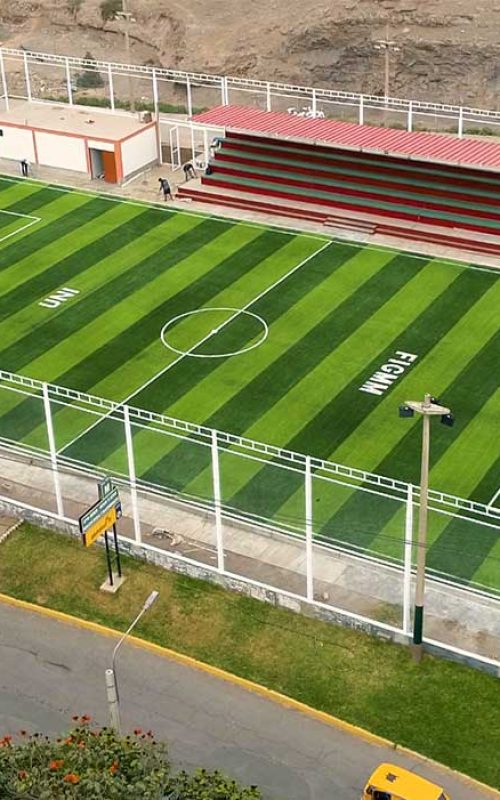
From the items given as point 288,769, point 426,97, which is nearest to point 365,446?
point 288,769

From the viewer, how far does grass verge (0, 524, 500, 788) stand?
2909 cm

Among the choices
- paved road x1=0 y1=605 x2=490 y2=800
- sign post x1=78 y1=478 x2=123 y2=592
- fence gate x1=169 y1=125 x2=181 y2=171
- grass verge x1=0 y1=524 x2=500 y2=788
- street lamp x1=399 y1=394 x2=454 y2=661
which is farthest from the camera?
fence gate x1=169 y1=125 x2=181 y2=171

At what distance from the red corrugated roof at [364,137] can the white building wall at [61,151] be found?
700 cm

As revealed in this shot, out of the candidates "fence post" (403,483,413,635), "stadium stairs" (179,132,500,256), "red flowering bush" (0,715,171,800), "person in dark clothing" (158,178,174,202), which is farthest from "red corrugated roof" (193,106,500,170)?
"red flowering bush" (0,715,171,800)

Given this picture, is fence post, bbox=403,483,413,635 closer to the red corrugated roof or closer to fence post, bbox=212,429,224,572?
fence post, bbox=212,429,224,572

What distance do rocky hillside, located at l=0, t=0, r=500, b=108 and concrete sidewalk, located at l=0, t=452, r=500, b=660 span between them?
53.4 metres

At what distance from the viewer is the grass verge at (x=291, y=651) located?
95.5ft

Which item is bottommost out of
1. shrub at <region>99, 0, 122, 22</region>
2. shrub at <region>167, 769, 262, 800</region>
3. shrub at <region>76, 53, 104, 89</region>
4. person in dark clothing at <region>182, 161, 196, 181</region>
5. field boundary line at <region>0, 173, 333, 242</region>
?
shrub at <region>76, 53, 104, 89</region>

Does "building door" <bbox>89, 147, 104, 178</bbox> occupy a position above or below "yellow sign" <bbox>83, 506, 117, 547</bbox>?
below

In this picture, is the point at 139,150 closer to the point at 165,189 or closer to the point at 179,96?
the point at 165,189

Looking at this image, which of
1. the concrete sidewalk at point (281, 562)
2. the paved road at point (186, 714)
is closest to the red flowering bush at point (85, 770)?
the paved road at point (186, 714)

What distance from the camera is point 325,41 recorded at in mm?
87312

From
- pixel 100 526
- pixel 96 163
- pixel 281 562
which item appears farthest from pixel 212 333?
pixel 96 163

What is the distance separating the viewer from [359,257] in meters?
52.8
